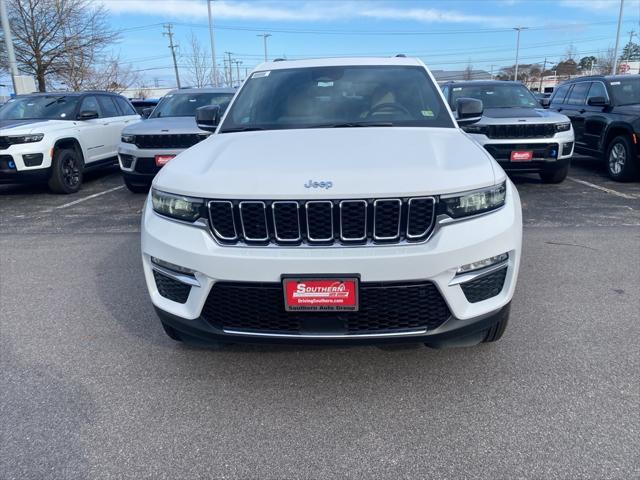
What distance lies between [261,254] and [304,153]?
2.36 ft

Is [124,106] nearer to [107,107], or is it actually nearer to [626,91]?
[107,107]

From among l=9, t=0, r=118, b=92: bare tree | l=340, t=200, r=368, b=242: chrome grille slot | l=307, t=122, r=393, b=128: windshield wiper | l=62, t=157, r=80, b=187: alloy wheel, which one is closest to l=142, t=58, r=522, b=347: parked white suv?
l=340, t=200, r=368, b=242: chrome grille slot

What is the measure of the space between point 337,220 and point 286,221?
0.81ft

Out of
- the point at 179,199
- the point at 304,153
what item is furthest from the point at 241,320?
the point at 304,153

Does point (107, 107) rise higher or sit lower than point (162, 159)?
higher

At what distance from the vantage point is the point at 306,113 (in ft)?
12.4

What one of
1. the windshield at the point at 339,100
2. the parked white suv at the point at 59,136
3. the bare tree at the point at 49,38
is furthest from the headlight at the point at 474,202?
the bare tree at the point at 49,38

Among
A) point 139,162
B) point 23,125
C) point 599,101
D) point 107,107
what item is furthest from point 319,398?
point 107,107

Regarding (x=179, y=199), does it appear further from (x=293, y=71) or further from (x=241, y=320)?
(x=293, y=71)

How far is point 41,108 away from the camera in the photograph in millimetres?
9406

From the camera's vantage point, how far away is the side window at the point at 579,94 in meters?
9.70

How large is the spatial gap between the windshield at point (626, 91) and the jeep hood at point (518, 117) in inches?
64.2

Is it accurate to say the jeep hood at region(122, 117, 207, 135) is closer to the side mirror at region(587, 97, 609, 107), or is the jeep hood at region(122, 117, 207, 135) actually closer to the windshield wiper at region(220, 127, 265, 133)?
the windshield wiper at region(220, 127, 265, 133)

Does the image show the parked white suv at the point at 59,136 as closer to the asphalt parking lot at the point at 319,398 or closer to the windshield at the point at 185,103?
the windshield at the point at 185,103
